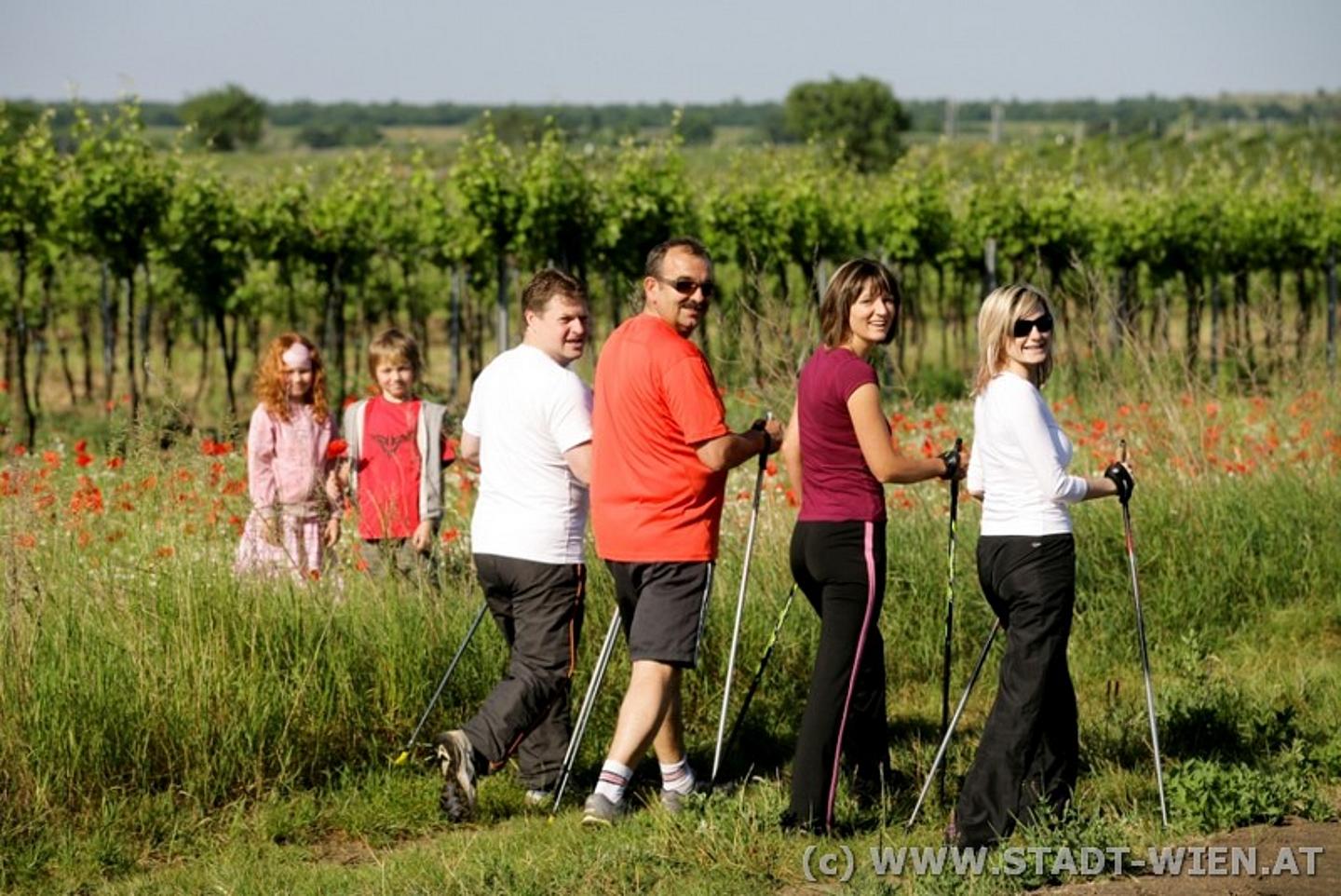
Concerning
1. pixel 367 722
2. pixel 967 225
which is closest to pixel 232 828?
pixel 367 722

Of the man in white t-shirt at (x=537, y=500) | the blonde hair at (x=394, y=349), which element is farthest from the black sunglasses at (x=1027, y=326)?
the blonde hair at (x=394, y=349)

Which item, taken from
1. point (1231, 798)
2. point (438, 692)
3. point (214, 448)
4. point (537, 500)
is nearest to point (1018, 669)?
point (1231, 798)

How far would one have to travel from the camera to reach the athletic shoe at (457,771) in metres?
5.47

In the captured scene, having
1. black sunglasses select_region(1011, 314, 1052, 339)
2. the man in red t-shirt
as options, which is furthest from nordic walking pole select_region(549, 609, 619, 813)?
black sunglasses select_region(1011, 314, 1052, 339)

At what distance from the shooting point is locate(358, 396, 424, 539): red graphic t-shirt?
7043mm

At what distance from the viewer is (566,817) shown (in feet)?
18.6

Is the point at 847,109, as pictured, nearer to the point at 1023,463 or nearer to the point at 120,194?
the point at 120,194

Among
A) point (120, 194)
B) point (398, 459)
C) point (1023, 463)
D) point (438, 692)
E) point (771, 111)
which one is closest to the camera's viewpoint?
point (1023, 463)

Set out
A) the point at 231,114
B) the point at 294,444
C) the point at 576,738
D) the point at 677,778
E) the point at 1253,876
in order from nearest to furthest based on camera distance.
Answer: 1. the point at 1253,876
2. the point at 677,778
3. the point at 576,738
4. the point at 294,444
5. the point at 231,114

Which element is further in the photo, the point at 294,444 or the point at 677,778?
the point at 294,444

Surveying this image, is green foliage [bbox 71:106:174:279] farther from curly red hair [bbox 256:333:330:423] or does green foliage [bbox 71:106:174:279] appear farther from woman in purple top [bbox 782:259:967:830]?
woman in purple top [bbox 782:259:967:830]

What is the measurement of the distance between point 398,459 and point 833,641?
95.6 inches

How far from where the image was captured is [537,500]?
18.7 feet

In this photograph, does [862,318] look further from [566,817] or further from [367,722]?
[367,722]
